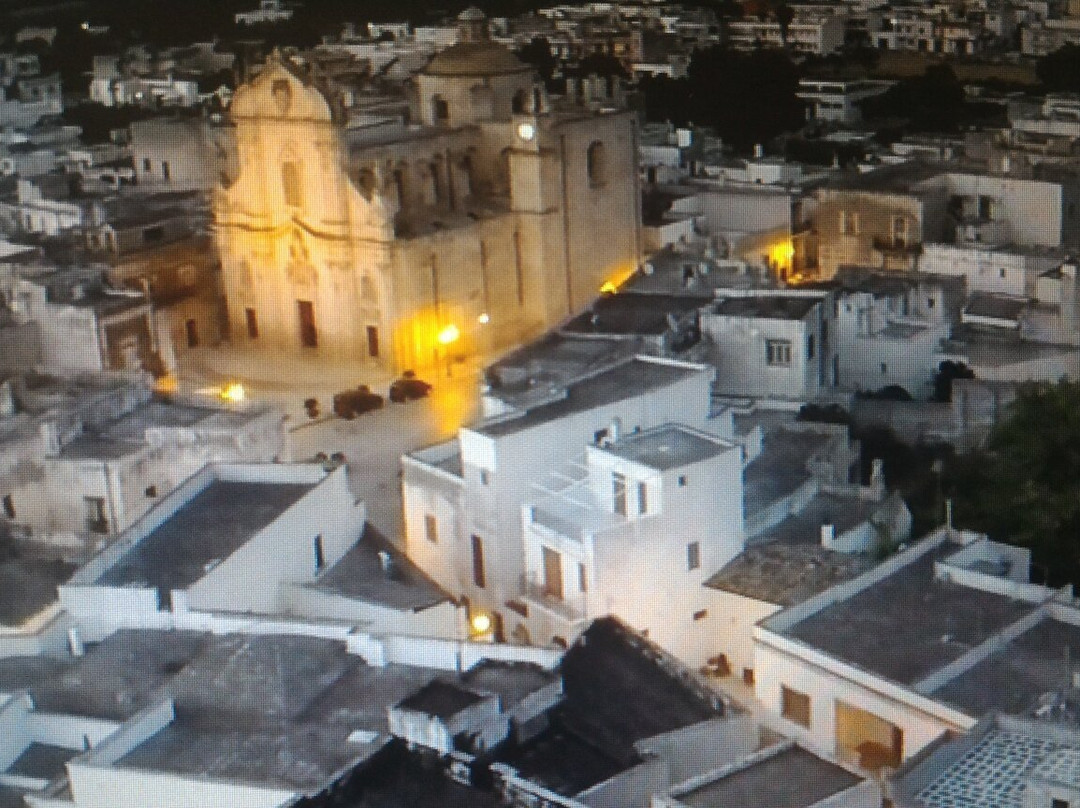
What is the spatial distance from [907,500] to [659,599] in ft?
17.6

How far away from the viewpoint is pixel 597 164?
31.7m

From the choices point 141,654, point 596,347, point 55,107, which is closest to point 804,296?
point 596,347

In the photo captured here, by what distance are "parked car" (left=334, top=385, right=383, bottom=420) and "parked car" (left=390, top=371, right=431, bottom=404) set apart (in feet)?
0.93

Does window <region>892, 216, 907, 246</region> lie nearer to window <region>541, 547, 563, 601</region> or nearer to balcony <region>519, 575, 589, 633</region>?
balcony <region>519, 575, 589, 633</region>

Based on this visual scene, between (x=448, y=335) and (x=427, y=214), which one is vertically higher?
(x=427, y=214)

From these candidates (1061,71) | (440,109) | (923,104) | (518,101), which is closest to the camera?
(518,101)

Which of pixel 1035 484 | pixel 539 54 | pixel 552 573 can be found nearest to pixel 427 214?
pixel 552 573

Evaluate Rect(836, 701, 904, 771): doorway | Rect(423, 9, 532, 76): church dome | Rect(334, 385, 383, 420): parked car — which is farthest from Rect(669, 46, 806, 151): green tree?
Rect(836, 701, 904, 771): doorway

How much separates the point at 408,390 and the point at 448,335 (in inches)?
84.6

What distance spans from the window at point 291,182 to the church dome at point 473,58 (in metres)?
4.15

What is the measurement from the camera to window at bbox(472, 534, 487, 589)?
20.0m

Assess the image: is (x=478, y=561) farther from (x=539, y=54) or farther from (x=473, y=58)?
(x=539, y=54)

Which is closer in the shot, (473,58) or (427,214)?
(427,214)

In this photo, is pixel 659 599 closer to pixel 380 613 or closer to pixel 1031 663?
pixel 380 613
